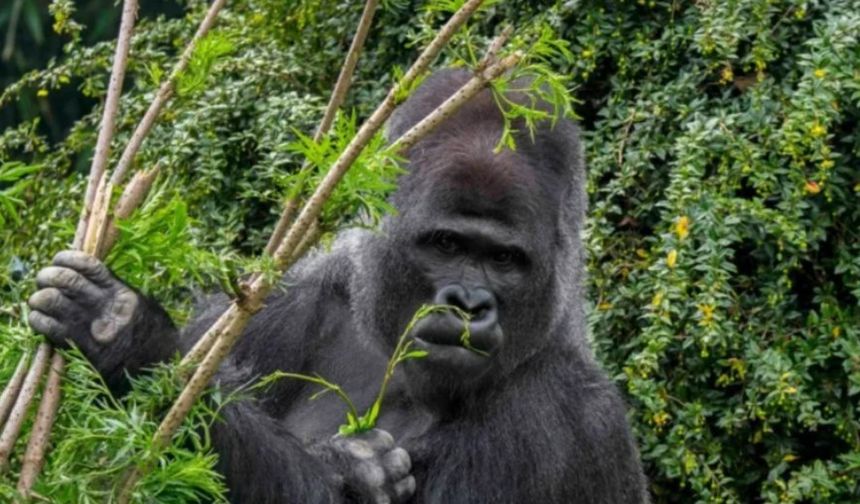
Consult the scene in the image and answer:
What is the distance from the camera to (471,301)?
4.34m

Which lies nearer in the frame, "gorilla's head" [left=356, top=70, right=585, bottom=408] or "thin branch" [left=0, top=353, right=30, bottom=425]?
Answer: "thin branch" [left=0, top=353, right=30, bottom=425]

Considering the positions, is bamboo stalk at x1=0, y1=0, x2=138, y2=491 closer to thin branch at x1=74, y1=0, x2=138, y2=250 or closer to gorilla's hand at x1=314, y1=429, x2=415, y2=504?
thin branch at x1=74, y1=0, x2=138, y2=250

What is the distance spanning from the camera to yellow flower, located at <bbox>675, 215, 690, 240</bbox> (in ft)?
17.8

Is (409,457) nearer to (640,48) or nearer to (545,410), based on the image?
(545,410)

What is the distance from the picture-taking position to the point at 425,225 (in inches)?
178

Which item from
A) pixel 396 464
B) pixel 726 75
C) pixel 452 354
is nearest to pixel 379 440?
pixel 396 464

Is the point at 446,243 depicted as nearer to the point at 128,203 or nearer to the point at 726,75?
the point at 128,203

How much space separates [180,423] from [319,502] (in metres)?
0.84

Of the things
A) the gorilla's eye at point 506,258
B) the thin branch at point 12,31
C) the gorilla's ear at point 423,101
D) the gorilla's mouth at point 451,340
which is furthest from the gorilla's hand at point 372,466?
the thin branch at point 12,31

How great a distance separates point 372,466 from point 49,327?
101 cm

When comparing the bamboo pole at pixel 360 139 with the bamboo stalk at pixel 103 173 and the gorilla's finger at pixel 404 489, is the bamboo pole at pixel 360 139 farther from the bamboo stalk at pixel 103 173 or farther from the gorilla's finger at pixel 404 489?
the gorilla's finger at pixel 404 489

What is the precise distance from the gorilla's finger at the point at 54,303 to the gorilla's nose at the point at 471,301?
969 mm

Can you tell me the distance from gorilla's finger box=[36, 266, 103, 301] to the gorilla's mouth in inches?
34.4

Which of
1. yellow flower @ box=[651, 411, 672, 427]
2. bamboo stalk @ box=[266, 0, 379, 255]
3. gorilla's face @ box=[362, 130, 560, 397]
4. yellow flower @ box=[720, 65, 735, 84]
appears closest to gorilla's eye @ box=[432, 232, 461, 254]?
gorilla's face @ box=[362, 130, 560, 397]
